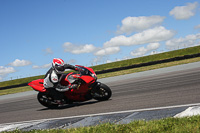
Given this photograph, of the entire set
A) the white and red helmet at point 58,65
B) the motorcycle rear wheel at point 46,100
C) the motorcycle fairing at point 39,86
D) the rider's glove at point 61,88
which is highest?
the white and red helmet at point 58,65

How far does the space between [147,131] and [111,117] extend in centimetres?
189

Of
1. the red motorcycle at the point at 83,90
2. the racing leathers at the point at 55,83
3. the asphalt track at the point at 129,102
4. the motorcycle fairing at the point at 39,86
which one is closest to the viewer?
the asphalt track at the point at 129,102

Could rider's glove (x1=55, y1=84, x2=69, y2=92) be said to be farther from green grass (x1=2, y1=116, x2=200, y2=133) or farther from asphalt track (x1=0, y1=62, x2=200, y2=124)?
green grass (x1=2, y1=116, x2=200, y2=133)

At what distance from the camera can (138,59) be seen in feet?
133

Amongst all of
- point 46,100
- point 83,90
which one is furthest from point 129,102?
point 46,100

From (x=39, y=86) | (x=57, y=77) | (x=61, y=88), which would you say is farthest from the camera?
(x=39, y=86)

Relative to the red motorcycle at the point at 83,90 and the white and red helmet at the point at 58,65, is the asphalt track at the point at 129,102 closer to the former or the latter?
the red motorcycle at the point at 83,90

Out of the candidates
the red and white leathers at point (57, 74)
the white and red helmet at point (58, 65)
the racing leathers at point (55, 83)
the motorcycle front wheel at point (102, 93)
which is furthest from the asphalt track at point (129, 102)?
the white and red helmet at point (58, 65)

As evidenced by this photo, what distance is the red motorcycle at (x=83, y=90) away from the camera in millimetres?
8641

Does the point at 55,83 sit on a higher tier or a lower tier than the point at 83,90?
higher

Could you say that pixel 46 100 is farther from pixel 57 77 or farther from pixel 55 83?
pixel 57 77

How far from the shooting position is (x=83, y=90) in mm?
8781

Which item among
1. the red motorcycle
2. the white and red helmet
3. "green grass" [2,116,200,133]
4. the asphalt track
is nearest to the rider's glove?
the red motorcycle

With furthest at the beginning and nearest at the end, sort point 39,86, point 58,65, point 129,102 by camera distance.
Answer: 1. point 39,86
2. point 58,65
3. point 129,102
